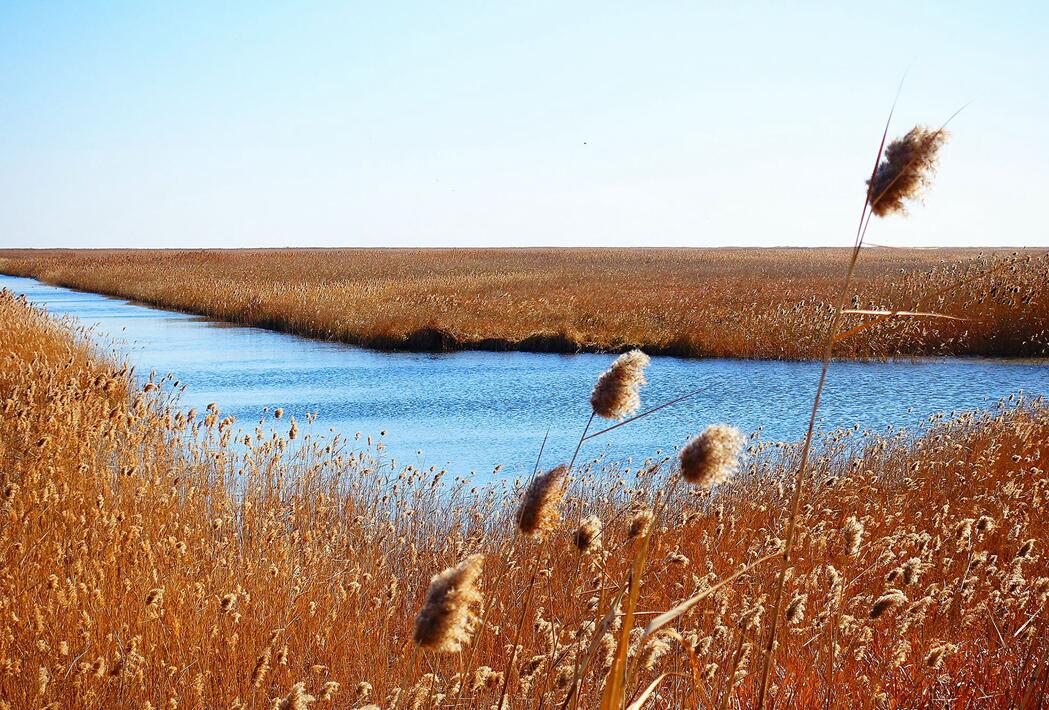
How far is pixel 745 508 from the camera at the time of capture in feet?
22.9

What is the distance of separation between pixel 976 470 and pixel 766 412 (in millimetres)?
6506

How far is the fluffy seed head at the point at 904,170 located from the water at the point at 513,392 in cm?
880

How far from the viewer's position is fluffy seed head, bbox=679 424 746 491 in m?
1.68

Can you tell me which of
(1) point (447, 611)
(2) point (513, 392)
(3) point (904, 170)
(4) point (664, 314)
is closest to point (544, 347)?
(4) point (664, 314)

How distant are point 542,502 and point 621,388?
0.28 metres

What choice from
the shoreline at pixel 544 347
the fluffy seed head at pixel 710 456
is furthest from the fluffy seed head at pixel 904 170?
the shoreline at pixel 544 347

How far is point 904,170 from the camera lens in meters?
1.74

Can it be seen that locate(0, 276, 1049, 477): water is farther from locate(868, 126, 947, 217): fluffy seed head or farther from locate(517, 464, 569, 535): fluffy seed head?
locate(868, 126, 947, 217): fluffy seed head

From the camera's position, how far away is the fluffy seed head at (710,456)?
1681mm

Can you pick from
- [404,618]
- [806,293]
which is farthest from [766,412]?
[806,293]

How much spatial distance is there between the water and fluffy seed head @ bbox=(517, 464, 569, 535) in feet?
28.3

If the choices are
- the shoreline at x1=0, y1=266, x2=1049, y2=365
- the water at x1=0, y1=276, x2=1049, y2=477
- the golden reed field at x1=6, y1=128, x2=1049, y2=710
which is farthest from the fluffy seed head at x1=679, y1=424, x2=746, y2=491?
the shoreline at x1=0, y1=266, x2=1049, y2=365

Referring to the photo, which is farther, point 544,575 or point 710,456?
point 544,575

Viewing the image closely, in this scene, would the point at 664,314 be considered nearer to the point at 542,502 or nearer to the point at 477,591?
the point at 542,502
